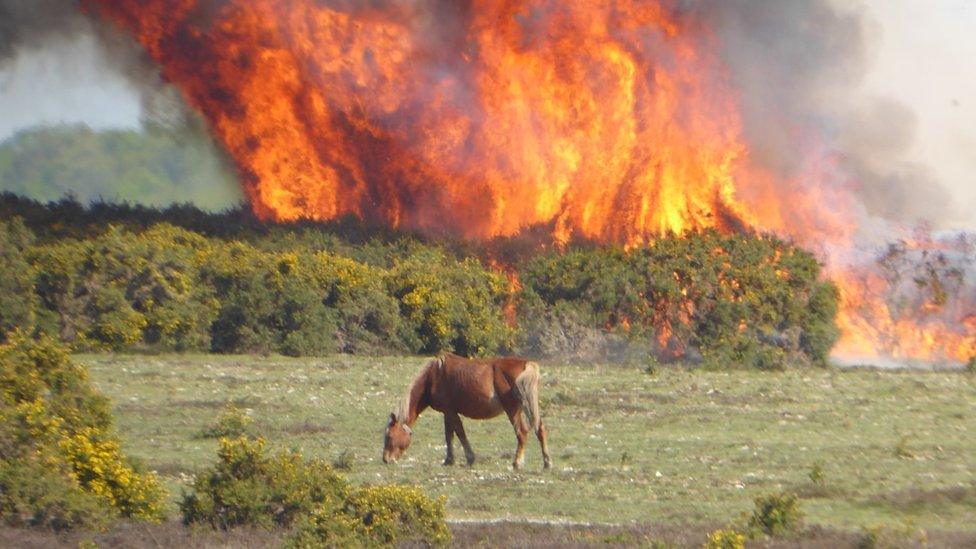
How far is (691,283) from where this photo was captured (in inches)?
2208

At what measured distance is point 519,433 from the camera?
27266 mm

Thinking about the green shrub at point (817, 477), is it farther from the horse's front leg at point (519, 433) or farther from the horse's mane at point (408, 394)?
the horse's mane at point (408, 394)

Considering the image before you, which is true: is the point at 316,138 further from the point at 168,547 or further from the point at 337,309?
the point at 168,547

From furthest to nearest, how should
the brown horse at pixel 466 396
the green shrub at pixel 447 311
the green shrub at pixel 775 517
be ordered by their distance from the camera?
1. the green shrub at pixel 447 311
2. the brown horse at pixel 466 396
3. the green shrub at pixel 775 517

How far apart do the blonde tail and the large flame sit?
111ft

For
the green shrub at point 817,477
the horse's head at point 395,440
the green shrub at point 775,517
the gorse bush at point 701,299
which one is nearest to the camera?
the green shrub at point 775,517

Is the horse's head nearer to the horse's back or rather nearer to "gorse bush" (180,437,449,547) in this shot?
the horse's back

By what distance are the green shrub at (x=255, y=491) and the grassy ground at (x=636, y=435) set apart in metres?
2.45

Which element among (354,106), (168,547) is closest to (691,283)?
(354,106)

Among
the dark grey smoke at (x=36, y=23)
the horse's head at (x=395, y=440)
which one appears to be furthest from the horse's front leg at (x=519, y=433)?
the dark grey smoke at (x=36, y=23)

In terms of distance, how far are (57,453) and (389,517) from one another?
182 inches

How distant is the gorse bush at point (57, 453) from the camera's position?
19.5 meters

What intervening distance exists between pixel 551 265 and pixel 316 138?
475 inches

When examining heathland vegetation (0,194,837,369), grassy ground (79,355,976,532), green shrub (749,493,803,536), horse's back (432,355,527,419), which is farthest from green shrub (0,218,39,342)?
green shrub (749,493,803,536)
